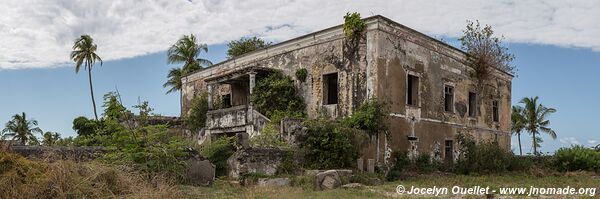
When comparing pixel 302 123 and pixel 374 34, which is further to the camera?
pixel 374 34

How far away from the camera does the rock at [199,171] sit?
13539 millimetres

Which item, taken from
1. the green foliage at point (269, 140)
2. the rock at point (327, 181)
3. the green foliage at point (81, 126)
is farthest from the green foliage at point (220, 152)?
the green foliage at point (81, 126)

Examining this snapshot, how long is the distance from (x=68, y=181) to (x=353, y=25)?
40.7 feet

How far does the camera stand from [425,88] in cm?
2161

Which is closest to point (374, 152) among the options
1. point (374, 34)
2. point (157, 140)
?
point (374, 34)

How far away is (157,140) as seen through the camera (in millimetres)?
12703

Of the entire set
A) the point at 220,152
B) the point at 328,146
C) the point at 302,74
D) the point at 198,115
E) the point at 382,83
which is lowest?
the point at 220,152

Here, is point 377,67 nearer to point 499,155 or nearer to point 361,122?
point 361,122

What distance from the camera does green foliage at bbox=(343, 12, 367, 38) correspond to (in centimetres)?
1945

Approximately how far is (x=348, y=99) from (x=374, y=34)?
2.52m

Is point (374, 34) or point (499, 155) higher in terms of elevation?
point (374, 34)

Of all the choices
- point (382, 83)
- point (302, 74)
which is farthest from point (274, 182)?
point (302, 74)

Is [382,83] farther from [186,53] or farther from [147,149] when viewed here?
[186,53]

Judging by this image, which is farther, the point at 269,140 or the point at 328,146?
the point at 269,140
